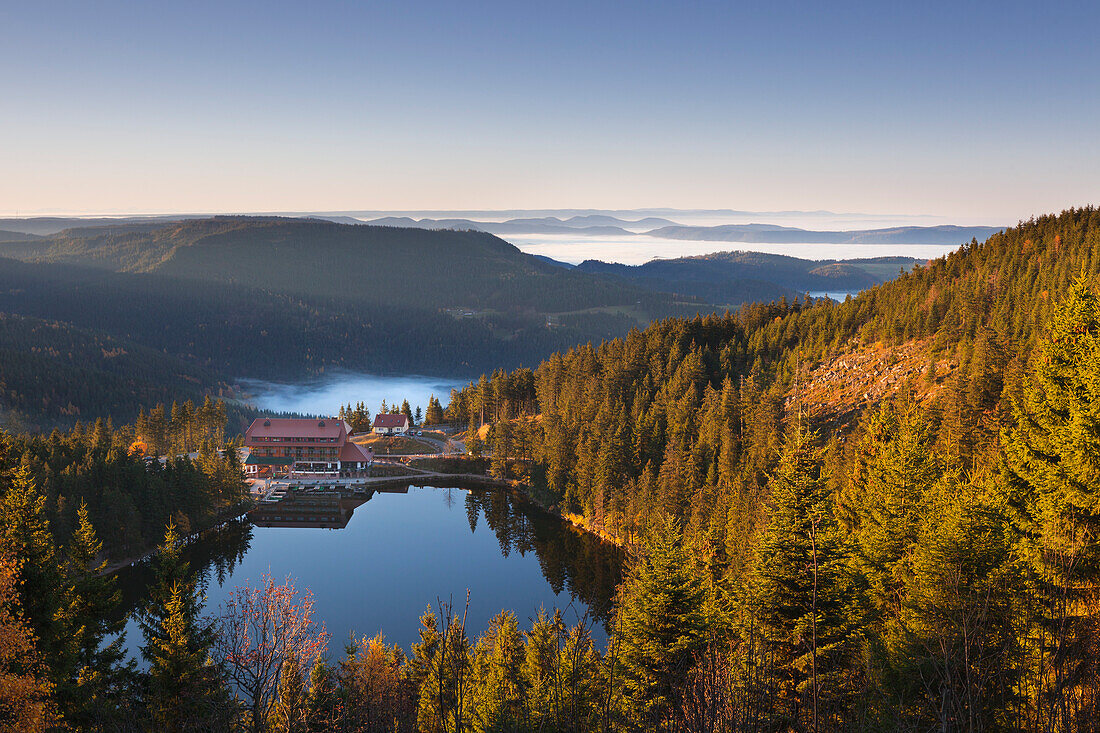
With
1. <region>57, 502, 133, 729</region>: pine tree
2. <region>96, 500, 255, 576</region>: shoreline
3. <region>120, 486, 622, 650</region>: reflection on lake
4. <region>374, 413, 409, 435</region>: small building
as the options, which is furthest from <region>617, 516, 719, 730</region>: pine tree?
<region>374, 413, 409, 435</region>: small building

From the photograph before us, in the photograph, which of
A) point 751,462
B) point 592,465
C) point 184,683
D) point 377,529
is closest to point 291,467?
point 377,529

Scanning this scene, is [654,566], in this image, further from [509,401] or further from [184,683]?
[509,401]

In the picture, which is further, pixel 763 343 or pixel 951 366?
pixel 763 343

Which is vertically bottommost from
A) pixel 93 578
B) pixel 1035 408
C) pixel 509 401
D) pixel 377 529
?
pixel 377 529

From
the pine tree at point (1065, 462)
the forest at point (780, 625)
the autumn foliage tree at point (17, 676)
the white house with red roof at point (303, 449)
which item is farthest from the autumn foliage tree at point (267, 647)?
the white house with red roof at point (303, 449)

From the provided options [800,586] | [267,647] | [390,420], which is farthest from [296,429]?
[800,586]

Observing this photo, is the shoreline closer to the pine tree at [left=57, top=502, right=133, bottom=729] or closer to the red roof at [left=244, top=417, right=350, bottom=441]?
the red roof at [left=244, top=417, right=350, bottom=441]

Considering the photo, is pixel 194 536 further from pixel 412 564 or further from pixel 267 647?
pixel 267 647
